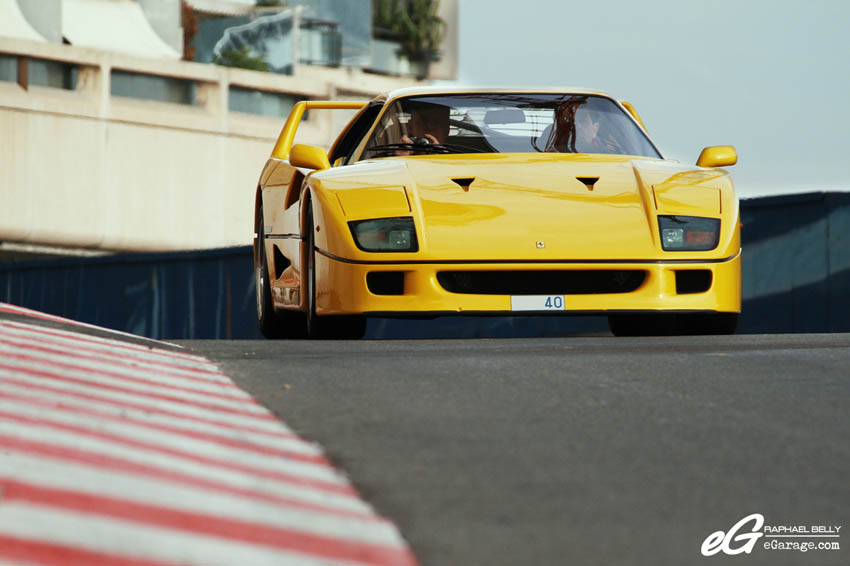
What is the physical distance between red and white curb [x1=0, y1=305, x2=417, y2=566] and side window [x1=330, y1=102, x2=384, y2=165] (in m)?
3.79

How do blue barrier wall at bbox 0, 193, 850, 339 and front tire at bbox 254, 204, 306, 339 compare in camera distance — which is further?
blue barrier wall at bbox 0, 193, 850, 339

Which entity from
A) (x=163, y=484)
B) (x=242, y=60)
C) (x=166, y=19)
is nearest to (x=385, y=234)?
(x=163, y=484)

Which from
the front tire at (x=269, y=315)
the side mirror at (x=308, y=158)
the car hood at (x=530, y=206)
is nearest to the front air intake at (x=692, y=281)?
the car hood at (x=530, y=206)

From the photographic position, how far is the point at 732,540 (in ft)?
10.8

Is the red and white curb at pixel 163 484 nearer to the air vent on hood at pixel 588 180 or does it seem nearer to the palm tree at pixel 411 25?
the air vent on hood at pixel 588 180

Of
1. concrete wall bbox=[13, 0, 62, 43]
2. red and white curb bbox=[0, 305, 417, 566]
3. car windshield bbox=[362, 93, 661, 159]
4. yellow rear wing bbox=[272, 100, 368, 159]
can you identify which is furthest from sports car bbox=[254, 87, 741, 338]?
concrete wall bbox=[13, 0, 62, 43]

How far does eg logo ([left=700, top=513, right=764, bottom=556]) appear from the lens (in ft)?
10.5

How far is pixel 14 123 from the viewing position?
164ft

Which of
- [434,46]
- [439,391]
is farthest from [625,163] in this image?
[434,46]

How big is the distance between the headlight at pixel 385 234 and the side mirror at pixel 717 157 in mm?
1912

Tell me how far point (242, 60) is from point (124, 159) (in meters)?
17.2

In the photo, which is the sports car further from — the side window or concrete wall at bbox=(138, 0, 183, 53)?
concrete wall at bbox=(138, 0, 183, 53)

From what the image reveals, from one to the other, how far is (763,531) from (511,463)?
2.63ft

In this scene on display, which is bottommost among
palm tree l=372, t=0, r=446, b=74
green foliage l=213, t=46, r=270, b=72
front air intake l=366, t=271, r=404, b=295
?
front air intake l=366, t=271, r=404, b=295
